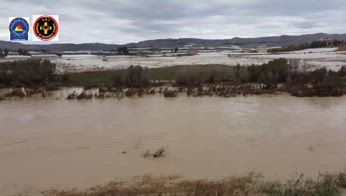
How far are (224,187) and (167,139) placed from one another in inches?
176

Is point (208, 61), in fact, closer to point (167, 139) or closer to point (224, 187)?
point (167, 139)

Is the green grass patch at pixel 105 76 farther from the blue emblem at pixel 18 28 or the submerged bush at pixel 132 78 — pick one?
the blue emblem at pixel 18 28

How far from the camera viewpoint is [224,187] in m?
7.46

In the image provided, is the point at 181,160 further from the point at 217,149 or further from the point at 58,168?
the point at 58,168

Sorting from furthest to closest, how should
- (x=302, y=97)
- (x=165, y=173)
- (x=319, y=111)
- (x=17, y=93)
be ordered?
1. (x=17, y=93)
2. (x=302, y=97)
3. (x=319, y=111)
4. (x=165, y=173)

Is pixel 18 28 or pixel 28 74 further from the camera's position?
pixel 28 74

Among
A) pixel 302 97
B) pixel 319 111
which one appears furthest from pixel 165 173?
pixel 302 97

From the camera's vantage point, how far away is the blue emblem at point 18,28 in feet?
51.5

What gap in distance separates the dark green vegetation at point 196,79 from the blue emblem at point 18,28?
6382 millimetres

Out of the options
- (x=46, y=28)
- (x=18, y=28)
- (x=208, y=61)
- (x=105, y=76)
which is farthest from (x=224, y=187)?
(x=208, y=61)

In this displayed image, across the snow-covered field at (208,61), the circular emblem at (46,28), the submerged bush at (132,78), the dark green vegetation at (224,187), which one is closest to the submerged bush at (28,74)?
the submerged bush at (132,78)

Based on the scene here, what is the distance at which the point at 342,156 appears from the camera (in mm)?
9844

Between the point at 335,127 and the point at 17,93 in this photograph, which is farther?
the point at 17,93

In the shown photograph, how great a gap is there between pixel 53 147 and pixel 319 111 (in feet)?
31.8
